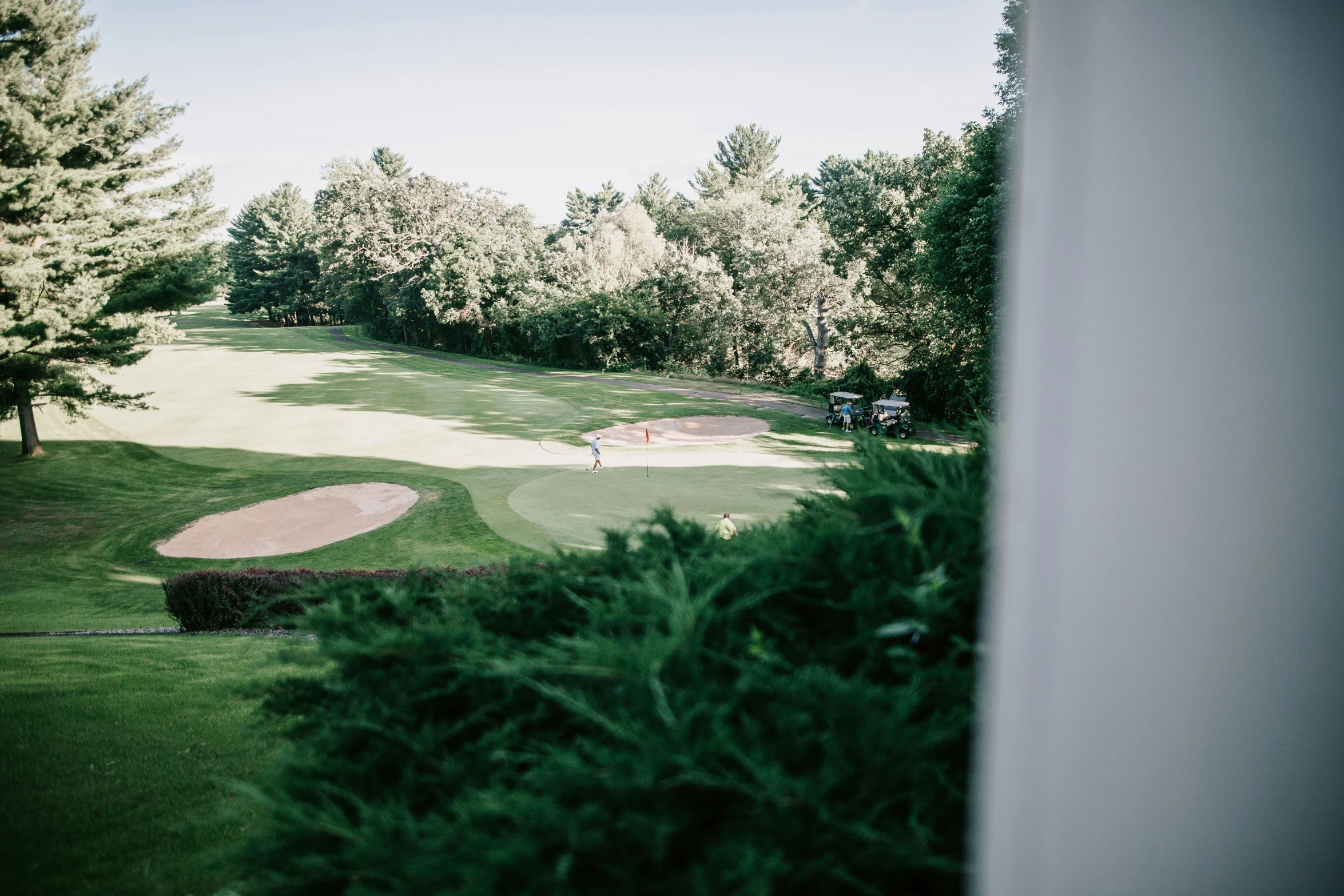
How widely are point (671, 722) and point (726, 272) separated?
154 ft

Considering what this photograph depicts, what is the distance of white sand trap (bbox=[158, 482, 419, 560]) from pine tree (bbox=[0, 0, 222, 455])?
Answer: 788 centimetres

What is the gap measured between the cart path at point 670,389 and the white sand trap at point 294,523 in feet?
55.8

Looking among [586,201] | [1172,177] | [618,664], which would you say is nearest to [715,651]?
[618,664]

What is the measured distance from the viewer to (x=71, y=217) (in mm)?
23469

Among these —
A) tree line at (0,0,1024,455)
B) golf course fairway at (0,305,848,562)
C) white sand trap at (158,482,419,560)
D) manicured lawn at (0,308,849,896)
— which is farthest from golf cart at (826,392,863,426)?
white sand trap at (158,482,419,560)

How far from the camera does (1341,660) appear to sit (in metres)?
1.96

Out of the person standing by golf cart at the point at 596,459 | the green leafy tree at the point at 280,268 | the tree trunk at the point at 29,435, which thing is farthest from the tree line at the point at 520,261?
the person standing by golf cart at the point at 596,459

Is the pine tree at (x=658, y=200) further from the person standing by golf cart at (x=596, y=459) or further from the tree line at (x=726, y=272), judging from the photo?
the person standing by golf cart at (x=596, y=459)

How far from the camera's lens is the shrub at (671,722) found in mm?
2135

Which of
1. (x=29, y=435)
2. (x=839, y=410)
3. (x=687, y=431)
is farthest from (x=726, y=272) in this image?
(x=29, y=435)

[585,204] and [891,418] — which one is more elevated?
[585,204]

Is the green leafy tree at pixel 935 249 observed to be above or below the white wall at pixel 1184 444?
above

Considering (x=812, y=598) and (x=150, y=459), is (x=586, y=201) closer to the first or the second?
(x=150, y=459)

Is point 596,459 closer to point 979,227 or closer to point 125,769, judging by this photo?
point 979,227
